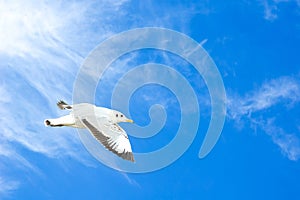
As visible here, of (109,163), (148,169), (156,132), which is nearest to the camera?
(109,163)

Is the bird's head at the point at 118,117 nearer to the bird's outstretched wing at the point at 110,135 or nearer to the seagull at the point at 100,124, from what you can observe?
the seagull at the point at 100,124

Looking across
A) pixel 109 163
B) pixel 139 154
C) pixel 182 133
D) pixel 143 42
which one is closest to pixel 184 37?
pixel 143 42

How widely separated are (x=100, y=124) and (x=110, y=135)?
2.19ft

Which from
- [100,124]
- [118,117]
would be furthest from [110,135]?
[118,117]

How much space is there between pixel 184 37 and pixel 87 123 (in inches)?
303

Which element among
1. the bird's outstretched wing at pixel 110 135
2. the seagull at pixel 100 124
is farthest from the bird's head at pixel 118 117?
the bird's outstretched wing at pixel 110 135

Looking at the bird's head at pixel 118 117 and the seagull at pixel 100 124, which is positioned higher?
the bird's head at pixel 118 117

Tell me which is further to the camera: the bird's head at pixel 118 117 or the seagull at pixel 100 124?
the bird's head at pixel 118 117

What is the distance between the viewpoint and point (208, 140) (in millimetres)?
26562

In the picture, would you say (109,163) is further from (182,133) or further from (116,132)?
(182,133)

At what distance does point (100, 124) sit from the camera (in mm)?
23000

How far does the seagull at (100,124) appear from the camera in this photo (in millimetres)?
22156

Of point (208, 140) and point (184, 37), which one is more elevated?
point (184, 37)

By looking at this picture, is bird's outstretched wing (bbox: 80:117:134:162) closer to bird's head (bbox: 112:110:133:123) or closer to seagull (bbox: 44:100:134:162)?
seagull (bbox: 44:100:134:162)
